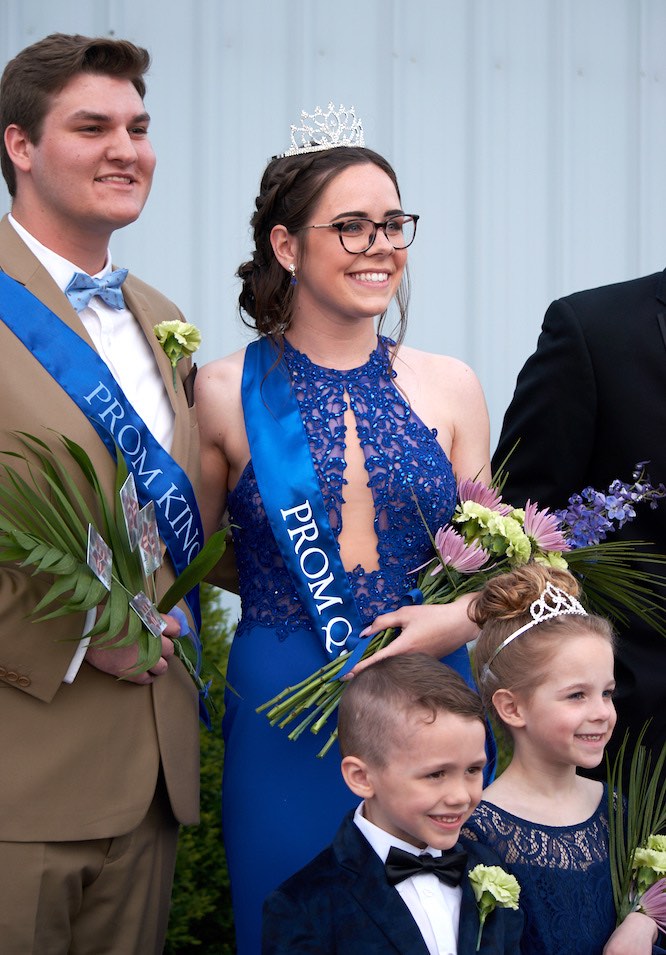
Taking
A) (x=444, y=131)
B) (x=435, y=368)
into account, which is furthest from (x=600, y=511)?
(x=444, y=131)

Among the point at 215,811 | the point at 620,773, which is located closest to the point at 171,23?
the point at 215,811

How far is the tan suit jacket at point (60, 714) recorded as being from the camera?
2.43 meters

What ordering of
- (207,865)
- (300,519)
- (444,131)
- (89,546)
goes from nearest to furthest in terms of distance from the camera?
(89,546) < (300,519) < (207,865) < (444,131)

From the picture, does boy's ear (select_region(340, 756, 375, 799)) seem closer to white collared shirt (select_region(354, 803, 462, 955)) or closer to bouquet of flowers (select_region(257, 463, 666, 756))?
white collared shirt (select_region(354, 803, 462, 955))

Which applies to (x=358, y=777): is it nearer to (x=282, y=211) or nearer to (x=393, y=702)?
(x=393, y=702)

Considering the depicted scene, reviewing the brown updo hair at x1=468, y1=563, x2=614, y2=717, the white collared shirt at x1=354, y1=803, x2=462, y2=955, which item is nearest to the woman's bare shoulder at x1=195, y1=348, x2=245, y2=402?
the brown updo hair at x1=468, y1=563, x2=614, y2=717

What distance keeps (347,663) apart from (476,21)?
2.96 m

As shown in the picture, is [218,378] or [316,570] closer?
[316,570]

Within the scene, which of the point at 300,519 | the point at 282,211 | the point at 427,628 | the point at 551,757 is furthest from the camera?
the point at 282,211

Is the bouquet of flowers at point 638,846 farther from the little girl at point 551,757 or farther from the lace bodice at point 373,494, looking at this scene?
the lace bodice at point 373,494

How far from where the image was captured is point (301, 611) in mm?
2855

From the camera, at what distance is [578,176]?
16.7 ft

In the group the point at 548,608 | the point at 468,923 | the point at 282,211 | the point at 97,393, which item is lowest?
the point at 468,923

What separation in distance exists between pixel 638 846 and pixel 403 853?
57 cm
